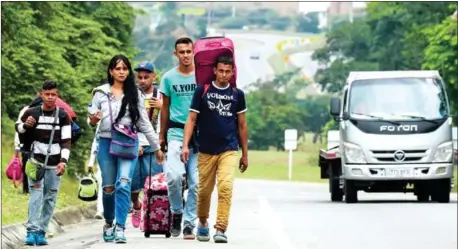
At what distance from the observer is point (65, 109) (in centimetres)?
1605

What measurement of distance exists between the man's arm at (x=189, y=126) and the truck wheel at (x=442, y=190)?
1434 centimetres

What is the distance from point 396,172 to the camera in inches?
1096

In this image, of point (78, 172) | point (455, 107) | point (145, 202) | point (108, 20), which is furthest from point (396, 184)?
point (455, 107)

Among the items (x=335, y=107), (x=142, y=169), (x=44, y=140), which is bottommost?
(x=335, y=107)

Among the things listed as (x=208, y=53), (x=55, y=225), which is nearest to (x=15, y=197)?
(x=55, y=225)

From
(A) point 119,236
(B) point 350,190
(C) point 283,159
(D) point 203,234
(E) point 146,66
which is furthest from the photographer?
(C) point 283,159

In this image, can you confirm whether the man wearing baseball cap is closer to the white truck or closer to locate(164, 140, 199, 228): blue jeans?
locate(164, 140, 199, 228): blue jeans

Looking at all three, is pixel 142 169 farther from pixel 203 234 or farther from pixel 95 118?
pixel 95 118

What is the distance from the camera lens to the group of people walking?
14.9 meters

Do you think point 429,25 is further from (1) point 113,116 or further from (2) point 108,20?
(1) point 113,116

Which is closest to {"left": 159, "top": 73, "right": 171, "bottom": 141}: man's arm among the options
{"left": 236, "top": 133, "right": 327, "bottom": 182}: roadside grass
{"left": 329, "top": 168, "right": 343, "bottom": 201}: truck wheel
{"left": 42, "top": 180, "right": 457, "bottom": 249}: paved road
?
{"left": 42, "top": 180, "right": 457, "bottom": 249}: paved road

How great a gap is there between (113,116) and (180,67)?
1097mm

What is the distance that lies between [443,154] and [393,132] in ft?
3.35

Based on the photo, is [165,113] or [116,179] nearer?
[116,179]
